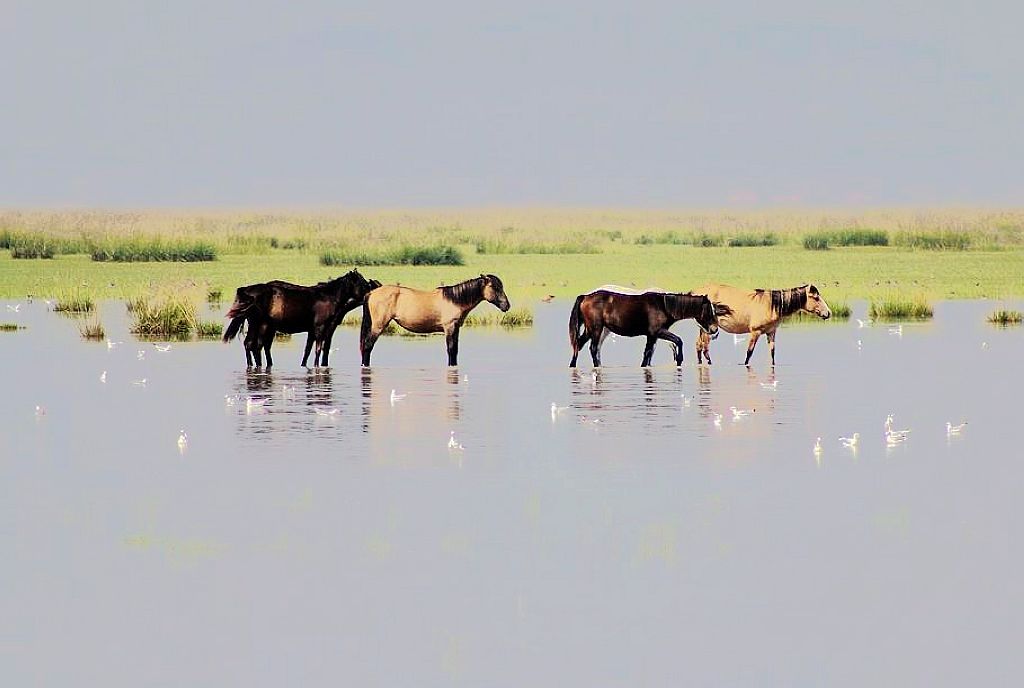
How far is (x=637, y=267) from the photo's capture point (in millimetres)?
48281

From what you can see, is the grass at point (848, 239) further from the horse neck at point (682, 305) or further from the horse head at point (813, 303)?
the horse neck at point (682, 305)

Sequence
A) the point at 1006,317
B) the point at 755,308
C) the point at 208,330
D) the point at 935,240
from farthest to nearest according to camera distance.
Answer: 1. the point at 935,240
2. the point at 1006,317
3. the point at 208,330
4. the point at 755,308

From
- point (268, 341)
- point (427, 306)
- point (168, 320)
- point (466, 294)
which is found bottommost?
point (168, 320)

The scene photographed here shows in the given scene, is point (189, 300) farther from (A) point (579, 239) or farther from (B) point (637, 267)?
(A) point (579, 239)

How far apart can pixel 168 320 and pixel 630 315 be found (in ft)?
25.7

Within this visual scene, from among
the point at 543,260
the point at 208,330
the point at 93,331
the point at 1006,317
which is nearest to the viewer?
the point at 93,331

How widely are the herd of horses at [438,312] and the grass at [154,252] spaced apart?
28415 mm

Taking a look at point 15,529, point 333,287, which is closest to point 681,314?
point 333,287

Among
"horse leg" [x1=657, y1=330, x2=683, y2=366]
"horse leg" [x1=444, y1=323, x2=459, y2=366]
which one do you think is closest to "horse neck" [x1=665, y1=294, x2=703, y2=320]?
"horse leg" [x1=657, y1=330, x2=683, y2=366]

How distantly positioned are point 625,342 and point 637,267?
22.3 metres

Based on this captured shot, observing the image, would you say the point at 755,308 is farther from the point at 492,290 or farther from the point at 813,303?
the point at 492,290

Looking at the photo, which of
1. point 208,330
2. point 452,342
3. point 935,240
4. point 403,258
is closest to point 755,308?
point 452,342

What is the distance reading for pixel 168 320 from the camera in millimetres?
26297

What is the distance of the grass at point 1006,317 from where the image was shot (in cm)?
2869
